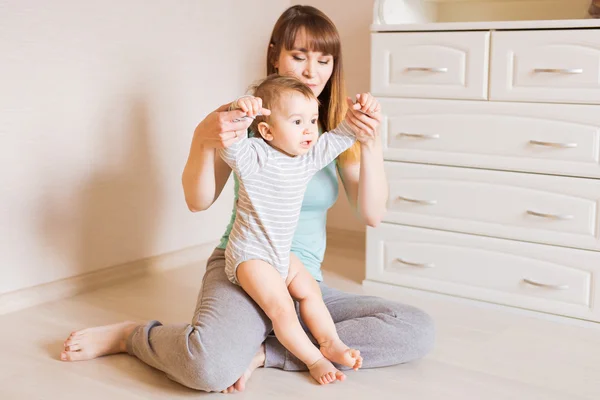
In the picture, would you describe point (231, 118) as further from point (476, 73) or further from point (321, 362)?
point (476, 73)

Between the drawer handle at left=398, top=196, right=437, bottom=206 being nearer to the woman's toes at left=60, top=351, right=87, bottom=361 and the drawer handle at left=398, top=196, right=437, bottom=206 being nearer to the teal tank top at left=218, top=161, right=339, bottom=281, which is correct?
the teal tank top at left=218, top=161, right=339, bottom=281

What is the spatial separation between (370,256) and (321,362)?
0.85 m

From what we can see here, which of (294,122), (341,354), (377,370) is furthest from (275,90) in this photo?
(377,370)

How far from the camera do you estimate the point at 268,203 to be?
5.01 ft

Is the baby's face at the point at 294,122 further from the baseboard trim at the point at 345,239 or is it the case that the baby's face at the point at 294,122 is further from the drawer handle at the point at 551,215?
the baseboard trim at the point at 345,239

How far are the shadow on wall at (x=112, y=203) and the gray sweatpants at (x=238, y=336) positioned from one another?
613mm

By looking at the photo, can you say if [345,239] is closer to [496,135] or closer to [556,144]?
[496,135]

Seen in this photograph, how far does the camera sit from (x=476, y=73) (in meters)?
2.11

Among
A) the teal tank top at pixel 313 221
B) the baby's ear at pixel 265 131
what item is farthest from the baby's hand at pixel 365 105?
the teal tank top at pixel 313 221

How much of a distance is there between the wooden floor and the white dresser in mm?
101

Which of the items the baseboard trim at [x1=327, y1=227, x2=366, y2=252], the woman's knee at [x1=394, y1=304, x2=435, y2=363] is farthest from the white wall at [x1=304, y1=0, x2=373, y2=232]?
the woman's knee at [x1=394, y1=304, x2=435, y2=363]

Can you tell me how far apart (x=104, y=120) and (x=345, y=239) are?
1109mm

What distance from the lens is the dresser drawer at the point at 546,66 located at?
76.2 inches

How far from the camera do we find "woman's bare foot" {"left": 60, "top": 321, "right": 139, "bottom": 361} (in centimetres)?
167
